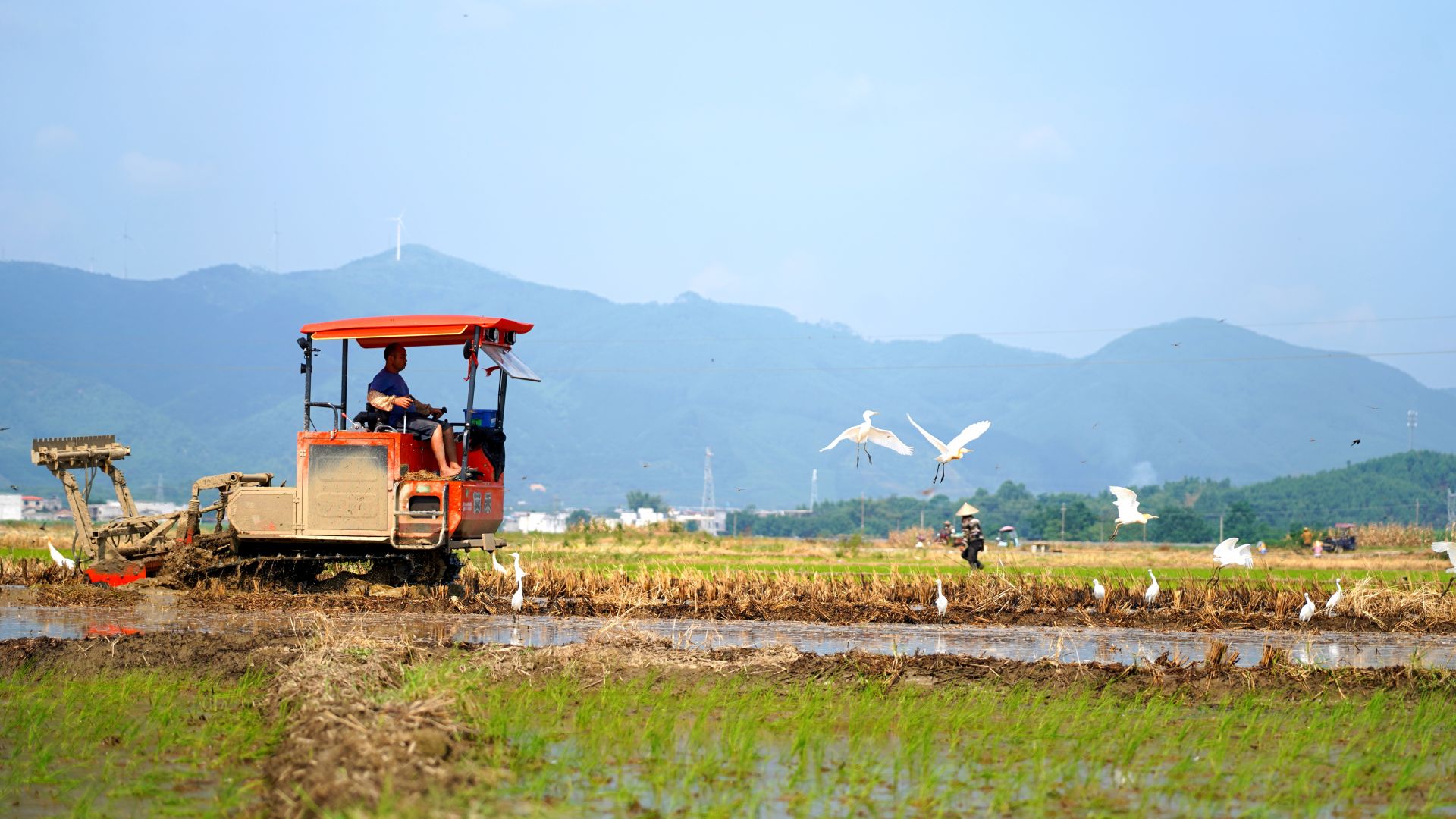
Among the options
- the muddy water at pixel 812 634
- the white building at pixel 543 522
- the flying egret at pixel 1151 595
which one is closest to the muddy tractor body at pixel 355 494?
the muddy water at pixel 812 634

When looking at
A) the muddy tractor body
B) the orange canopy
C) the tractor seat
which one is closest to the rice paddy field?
the muddy tractor body

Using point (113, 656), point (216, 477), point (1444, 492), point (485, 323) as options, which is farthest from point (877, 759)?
point (1444, 492)

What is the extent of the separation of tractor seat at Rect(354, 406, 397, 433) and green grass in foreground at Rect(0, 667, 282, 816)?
621 cm

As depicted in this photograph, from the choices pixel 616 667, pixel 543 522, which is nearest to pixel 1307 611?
pixel 616 667

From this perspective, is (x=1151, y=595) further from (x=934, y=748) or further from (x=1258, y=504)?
(x=1258, y=504)

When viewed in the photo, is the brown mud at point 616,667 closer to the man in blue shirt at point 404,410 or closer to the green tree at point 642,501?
the man in blue shirt at point 404,410

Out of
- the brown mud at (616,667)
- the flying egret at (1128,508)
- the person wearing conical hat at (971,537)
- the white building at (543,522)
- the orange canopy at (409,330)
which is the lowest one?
the white building at (543,522)

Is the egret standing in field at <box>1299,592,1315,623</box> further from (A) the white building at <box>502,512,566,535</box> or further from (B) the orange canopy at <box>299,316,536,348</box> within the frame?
(A) the white building at <box>502,512,566,535</box>

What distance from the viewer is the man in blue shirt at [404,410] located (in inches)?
651

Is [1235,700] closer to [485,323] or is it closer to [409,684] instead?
[409,684]

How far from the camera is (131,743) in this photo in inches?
336

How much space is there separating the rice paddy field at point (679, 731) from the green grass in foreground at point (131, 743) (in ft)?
0.09

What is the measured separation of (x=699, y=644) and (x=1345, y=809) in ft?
22.6

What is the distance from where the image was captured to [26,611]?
52.5ft
